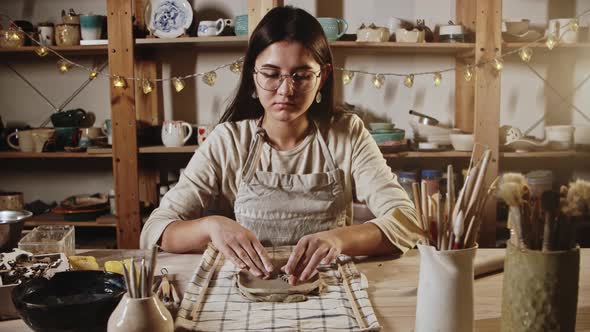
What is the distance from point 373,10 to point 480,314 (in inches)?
108

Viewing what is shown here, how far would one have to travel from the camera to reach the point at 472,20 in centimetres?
343

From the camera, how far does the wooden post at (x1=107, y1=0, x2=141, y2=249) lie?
3.33 m

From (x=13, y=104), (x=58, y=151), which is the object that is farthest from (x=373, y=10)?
(x=13, y=104)

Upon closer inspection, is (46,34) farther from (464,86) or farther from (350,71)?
(464,86)

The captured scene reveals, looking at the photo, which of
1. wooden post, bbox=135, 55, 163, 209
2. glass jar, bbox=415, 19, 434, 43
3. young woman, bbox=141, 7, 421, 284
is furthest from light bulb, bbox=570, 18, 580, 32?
wooden post, bbox=135, 55, 163, 209

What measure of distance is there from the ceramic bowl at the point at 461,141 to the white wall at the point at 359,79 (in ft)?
1.19

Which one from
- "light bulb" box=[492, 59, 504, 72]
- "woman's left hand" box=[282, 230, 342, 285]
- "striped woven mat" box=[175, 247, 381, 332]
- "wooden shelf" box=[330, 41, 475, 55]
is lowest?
"striped woven mat" box=[175, 247, 381, 332]

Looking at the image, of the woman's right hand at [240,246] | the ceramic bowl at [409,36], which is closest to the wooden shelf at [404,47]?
the ceramic bowl at [409,36]

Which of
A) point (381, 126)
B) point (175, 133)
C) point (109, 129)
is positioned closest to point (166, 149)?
point (175, 133)

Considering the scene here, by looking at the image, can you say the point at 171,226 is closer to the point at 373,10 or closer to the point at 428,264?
the point at 428,264

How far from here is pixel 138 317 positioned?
962 mm

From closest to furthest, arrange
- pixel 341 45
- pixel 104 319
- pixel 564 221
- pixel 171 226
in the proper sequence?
pixel 564 221 < pixel 104 319 < pixel 171 226 < pixel 341 45

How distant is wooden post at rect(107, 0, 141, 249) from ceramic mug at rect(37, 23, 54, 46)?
1.31ft

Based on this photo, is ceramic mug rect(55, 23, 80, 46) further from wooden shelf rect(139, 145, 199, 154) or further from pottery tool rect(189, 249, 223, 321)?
pottery tool rect(189, 249, 223, 321)
